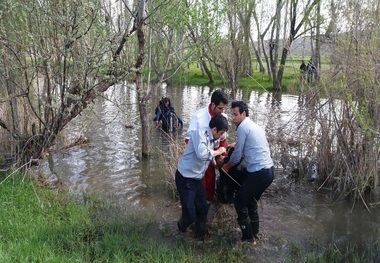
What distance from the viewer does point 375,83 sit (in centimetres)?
549

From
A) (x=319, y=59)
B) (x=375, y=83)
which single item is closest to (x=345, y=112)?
(x=375, y=83)

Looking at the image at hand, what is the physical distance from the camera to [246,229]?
5.18 meters

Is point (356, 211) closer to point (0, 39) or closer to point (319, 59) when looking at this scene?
point (319, 59)

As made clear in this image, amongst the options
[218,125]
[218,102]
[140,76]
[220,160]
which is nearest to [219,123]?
[218,125]

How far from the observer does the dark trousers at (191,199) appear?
496 centimetres

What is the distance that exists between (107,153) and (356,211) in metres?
5.99

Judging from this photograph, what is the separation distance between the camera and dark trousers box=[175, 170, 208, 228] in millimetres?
4961

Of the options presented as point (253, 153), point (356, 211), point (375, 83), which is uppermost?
point (375, 83)

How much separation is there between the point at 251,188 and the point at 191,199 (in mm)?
803

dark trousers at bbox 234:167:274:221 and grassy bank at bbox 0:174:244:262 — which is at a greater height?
dark trousers at bbox 234:167:274:221

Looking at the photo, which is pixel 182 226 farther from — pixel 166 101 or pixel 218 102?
pixel 166 101

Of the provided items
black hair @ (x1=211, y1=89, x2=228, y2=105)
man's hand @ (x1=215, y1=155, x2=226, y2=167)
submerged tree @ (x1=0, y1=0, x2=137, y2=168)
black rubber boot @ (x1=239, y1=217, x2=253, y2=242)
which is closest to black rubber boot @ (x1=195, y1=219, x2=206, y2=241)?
black rubber boot @ (x1=239, y1=217, x2=253, y2=242)

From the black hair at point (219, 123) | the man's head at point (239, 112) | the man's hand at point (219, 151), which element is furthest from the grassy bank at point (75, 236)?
the man's head at point (239, 112)

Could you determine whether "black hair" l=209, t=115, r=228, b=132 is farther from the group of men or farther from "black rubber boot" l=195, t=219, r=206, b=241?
"black rubber boot" l=195, t=219, r=206, b=241
